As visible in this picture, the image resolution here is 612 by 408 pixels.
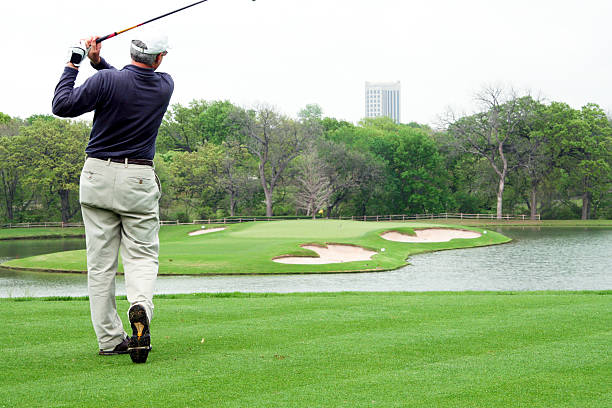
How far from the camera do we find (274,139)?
65438mm

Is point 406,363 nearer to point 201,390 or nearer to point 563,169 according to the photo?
point 201,390

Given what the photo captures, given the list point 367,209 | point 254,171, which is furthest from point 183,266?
point 367,209

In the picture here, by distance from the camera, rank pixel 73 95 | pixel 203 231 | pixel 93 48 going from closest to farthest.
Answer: pixel 73 95, pixel 93 48, pixel 203 231

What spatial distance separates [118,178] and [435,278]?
2039 centimetres

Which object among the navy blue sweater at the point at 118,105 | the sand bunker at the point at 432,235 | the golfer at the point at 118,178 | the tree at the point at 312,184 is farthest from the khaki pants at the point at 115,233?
the tree at the point at 312,184

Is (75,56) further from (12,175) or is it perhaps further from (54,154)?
(12,175)

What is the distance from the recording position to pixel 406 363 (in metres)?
4.58

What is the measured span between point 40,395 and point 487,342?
3.56 m

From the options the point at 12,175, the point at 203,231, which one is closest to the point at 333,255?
the point at 203,231

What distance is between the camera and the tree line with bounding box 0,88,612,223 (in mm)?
60562

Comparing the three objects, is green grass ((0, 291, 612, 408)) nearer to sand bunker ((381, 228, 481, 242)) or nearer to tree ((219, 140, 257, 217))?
sand bunker ((381, 228, 481, 242))

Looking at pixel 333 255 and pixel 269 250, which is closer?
pixel 269 250

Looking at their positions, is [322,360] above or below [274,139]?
below

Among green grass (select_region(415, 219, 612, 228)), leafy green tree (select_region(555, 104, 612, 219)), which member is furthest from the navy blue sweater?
leafy green tree (select_region(555, 104, 612, 219))
